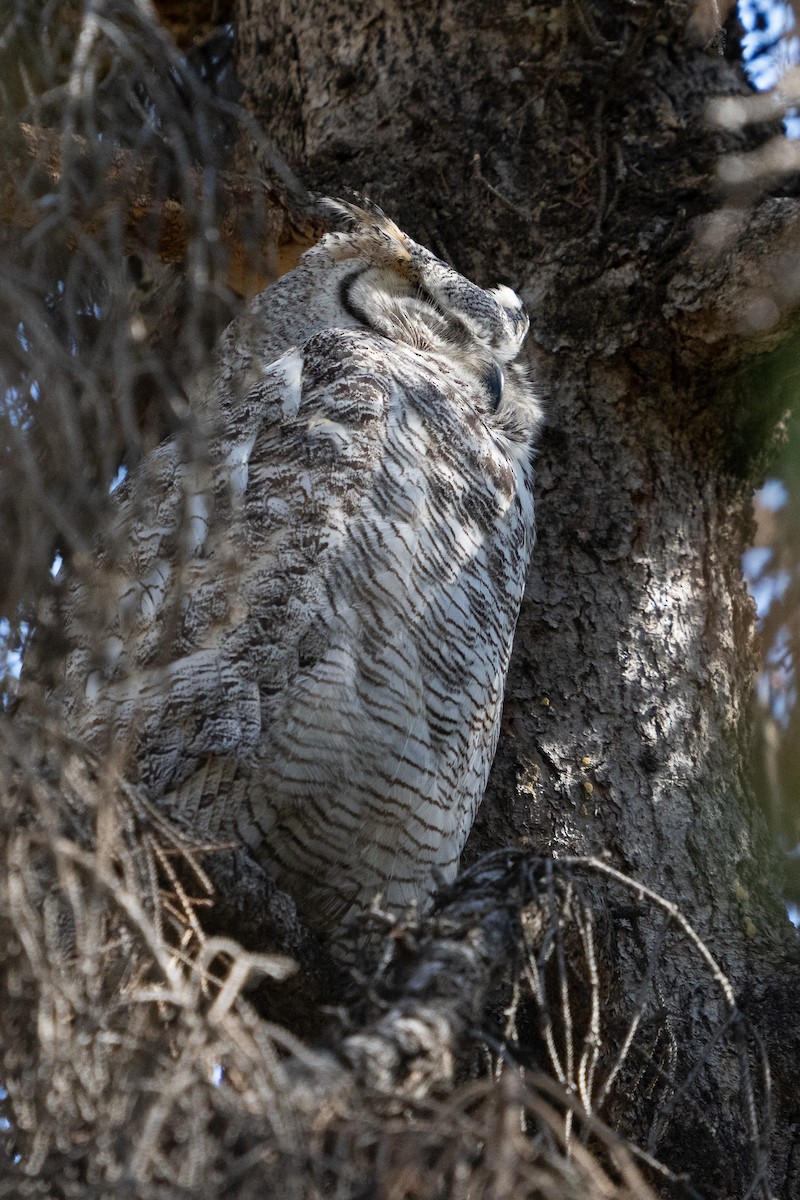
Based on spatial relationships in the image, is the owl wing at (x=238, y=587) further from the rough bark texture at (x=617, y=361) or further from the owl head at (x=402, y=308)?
the rough bark texture at (x=617, y=361)

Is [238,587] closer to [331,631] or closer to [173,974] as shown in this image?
[331,631]

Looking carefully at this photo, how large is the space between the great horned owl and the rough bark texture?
18 centimetres

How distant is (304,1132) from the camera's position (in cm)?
92

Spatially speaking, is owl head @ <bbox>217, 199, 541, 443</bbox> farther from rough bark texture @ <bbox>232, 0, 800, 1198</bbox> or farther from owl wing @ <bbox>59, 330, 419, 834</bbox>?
owl wing @ <bbox>59, 330, 419, 834</bbox>

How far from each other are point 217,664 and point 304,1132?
963mm

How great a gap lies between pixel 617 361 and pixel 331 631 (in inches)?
38.6

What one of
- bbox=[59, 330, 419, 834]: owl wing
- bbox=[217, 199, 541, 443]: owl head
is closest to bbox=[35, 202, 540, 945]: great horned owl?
bbox=[59, 330, 419, 834]: owl wing

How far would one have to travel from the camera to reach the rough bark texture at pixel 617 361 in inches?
81.7

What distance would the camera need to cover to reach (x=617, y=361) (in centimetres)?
244

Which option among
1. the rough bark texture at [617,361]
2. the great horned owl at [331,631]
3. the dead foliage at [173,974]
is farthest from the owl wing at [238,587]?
the rough bark texture at [617,361]

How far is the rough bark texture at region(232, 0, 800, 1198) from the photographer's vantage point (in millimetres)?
2076

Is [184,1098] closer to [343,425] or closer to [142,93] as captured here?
[343,425]

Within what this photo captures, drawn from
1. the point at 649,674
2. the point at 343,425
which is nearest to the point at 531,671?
the point at 649,674

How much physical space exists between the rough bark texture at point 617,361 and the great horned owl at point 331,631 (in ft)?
0.59
